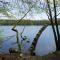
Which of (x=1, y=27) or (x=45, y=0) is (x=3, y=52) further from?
(x=45, y=0)

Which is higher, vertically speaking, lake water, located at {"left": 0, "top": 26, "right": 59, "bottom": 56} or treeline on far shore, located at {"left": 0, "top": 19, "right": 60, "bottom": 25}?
treeline on far shore, located at {"left": 0, "top": 19, "right": 60, "bottom": 25}

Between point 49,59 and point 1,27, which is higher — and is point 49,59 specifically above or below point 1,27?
below

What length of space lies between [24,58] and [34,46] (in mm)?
220

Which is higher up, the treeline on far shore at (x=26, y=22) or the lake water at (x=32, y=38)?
the treeline on far shore at (x=26, y=22)

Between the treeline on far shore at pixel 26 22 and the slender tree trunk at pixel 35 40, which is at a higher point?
the treeline on far shore at pixel 26 22

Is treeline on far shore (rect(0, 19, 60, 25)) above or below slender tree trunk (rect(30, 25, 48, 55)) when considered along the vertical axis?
above

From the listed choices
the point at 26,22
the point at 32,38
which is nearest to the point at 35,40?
the point at 32,38

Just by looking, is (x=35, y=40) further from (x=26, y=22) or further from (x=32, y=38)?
(x=26, y=22)

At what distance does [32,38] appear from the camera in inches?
80.9

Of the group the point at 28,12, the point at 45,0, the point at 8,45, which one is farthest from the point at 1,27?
the point at 45,0

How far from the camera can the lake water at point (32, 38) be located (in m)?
2.01

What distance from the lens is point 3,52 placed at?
2.02 m

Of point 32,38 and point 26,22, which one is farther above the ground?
point 26,22

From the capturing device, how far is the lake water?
201cm
